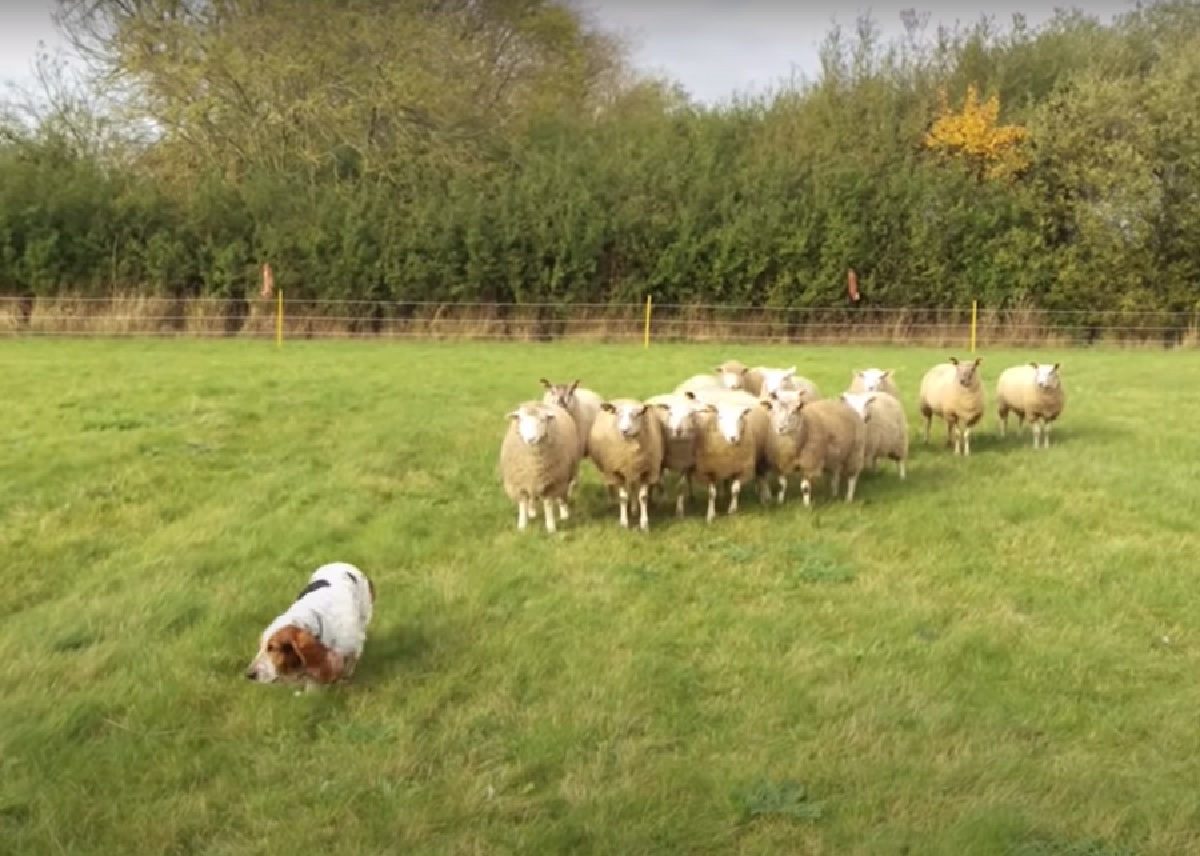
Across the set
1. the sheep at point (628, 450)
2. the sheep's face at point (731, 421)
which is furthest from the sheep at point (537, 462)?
the sheep's face at point (731, 421)

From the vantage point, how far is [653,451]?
879 centimetres

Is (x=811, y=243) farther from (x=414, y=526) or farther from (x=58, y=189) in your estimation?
(x=414, y=526)

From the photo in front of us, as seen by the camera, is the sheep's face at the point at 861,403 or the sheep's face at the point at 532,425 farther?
the sheep's face at the point at 861,403

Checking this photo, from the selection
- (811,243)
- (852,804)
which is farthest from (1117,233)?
(852,804)

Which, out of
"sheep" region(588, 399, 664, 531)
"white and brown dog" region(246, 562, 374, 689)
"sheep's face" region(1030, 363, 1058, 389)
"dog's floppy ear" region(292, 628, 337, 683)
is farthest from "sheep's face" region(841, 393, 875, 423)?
"dog's floppy ear" region(292, 628, 337, 683)

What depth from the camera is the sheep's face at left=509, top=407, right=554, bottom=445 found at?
27.4 ft

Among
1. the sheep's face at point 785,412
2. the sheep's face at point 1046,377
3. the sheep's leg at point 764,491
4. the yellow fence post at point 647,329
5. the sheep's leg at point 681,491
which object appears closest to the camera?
the sheep's leg at point 681,491

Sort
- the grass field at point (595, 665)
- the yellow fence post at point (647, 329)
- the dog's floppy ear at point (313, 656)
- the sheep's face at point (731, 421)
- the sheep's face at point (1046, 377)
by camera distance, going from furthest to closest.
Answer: the yellow fence post at point (647, 329)
the sheep's face at point (1046, 377)
the sheep's face at point (731, 421)
the dog's floppy ear at point (313, 656)
the grass field at point (595, 665)

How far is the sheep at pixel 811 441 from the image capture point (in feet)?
30.5

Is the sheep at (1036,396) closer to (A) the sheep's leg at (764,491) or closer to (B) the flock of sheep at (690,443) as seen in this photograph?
(B) the flock of sheep at (690,443)

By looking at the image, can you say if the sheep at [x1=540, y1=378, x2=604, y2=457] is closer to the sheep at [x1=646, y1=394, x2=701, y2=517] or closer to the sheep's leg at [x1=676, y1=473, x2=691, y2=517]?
the sheep at [x1=646, y1=394, x2=701, y2=517]

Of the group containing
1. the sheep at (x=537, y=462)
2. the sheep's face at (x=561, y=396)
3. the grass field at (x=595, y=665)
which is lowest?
the grass field at (x=595, y=665)

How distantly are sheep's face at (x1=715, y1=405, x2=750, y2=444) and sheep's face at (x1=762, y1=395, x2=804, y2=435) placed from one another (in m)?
0.29

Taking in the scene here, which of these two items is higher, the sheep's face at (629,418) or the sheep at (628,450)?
the sheep's face at (629,418)
